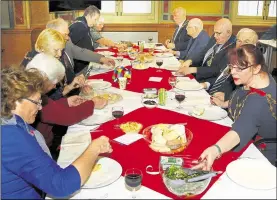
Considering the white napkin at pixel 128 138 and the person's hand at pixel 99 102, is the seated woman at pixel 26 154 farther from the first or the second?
the person's hand at pixel 99 102

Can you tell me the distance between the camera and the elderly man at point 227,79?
3.22 metres

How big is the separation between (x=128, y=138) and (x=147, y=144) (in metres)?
0.14

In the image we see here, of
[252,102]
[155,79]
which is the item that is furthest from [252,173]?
[155,79]

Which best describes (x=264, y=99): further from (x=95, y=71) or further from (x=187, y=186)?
(x=95, y=71)

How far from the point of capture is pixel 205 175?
157cm

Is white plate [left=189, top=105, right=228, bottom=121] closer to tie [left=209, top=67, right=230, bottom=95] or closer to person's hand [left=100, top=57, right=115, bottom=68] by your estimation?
tie [left=209, top=67, right=230, bottom=95]

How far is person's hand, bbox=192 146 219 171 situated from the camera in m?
1.75

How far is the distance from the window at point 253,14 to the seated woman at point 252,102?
230 inches

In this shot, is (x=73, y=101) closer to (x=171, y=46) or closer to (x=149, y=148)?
(x=149, y=148)

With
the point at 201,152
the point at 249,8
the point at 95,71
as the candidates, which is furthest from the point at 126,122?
the point at 249,8

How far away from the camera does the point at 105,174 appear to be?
170cm

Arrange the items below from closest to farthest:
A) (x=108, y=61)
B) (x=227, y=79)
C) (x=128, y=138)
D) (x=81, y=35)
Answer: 1. (x=128, y=138)
2. (x=227, y=79)
3. (x=108, y=61)
4. (x=81, y=35)

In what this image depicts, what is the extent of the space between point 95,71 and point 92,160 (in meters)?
2.36

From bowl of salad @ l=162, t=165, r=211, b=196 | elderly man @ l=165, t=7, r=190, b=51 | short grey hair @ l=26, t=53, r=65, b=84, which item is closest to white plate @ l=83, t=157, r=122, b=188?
bowl of salad @ l=162, t=165, r=211, b=196
